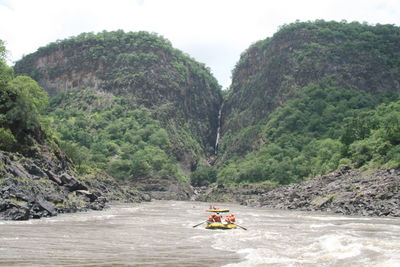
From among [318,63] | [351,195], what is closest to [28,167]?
[351,195]

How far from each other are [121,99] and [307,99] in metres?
73.2

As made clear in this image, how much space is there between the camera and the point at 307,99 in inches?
6014

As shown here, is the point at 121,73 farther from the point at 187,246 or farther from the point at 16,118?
the point at 187,246

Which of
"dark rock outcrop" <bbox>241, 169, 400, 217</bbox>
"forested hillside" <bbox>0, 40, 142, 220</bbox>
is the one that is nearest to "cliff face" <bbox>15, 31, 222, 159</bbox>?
"forested hillside" <bbox>0, 40, 142, 220</bbox>

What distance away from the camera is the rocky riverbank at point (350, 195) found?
4469 cm

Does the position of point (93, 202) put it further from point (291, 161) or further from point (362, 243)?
point (291, 161)

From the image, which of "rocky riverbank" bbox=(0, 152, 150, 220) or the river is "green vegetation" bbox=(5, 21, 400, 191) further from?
the river

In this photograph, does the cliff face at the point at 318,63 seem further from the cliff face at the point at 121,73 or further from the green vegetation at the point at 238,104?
the cliff face at the point at 121,73

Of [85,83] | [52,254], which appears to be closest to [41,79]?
[85,83]

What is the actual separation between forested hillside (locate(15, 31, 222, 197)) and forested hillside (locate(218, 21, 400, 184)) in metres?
19.6

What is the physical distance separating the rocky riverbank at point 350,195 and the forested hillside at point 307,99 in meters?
21.2

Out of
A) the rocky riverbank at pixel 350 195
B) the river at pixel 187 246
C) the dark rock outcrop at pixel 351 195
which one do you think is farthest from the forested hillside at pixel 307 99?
the river at pixel 187 246

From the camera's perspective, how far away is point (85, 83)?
592 ft

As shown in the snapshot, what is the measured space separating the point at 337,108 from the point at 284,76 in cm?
3975
